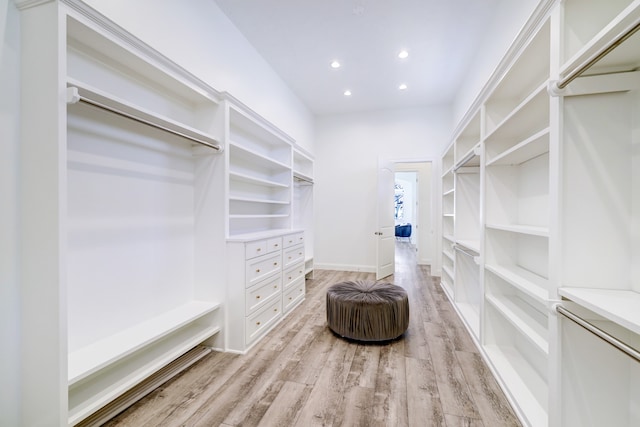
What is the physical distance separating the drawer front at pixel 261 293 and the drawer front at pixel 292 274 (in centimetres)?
14

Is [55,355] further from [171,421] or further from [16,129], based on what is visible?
[16,129]

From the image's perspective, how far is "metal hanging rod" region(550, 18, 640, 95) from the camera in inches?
32.7

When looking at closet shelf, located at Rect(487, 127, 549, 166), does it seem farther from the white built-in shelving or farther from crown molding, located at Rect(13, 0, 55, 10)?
crown molding, located at Rect(13, 0, 55, 10)

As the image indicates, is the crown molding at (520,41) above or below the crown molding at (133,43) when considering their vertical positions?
below

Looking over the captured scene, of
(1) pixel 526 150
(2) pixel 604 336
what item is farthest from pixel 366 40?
(2) pixel 604 336

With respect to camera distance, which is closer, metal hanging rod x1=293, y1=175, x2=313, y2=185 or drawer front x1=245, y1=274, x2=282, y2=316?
drawer front x1=245, y1=274, x2=282, y2=316

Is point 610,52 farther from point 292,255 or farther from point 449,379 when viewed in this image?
point 292,255

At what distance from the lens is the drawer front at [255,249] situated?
8.05 feet

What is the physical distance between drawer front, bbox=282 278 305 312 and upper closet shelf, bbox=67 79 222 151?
1.94 m

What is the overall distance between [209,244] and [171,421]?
1.30m

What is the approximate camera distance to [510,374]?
6.37 ft

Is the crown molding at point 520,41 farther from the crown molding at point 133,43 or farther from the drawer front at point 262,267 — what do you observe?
the drawer front at point 262,267

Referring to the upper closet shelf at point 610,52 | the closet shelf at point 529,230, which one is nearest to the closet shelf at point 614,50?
the upper closet shelf at point 610,52

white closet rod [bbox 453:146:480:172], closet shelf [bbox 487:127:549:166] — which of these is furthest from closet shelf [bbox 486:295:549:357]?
white closet rod [bbox 453:146:480:172]
